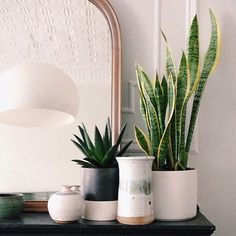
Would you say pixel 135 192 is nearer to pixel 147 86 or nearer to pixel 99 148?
pixel 99 148

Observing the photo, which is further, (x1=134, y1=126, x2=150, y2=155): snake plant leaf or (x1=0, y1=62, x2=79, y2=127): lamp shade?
(x1=134, y1=126, x2=150, y2=155): snake plant leaf

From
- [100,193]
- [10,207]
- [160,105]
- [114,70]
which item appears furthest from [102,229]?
[114,70]

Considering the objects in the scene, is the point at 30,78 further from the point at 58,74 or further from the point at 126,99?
the point at 126,99

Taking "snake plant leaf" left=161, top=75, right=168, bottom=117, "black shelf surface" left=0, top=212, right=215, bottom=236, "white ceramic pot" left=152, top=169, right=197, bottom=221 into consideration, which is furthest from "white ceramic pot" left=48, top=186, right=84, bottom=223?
"snake plant leaf" left=161, top=75, right=168, bottom=117

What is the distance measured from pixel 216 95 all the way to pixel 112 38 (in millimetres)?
345

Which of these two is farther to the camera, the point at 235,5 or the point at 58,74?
the point at 235,5

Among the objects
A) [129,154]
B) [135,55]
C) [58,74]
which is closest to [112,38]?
[135,55]

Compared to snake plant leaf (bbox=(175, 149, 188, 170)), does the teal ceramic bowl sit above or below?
below

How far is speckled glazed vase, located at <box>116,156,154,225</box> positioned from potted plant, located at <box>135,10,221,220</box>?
45 millimetres

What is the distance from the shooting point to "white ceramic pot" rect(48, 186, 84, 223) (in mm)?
813

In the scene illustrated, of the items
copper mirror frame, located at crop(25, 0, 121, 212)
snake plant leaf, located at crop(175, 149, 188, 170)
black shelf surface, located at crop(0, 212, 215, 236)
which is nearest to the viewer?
black shelf surface, located at crop(0, 212, 215, 236)

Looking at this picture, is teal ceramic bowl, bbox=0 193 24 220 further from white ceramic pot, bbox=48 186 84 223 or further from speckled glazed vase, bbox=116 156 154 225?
speckled glazed vase, bbox=116 156 154 225

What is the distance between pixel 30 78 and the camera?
871 mm

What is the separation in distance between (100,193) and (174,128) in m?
0.24
